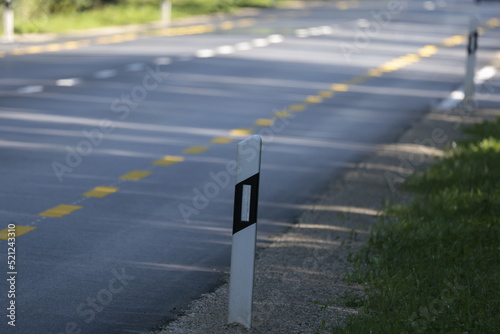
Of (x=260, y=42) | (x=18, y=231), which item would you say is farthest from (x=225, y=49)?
(x=18, y=231)

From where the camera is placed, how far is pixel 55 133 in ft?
45.8

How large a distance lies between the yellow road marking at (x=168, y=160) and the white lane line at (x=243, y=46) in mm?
16157

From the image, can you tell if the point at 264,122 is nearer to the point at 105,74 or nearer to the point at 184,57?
the point at 105,74

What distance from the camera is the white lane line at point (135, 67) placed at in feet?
73.0

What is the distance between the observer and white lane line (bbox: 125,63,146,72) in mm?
22247

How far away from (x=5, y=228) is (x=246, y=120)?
24.8 ft

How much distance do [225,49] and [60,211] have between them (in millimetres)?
19178

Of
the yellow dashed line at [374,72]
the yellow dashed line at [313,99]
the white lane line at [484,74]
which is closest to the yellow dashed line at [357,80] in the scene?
the yellow dashed line at [374,72]

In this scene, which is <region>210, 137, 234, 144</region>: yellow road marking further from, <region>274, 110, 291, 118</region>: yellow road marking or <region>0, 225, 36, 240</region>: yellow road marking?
<region>0, 225, 36, 240</region>: yellow road marking

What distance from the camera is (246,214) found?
6.25 m

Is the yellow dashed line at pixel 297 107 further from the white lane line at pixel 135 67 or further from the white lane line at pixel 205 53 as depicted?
the white lane line at pixel 205 53

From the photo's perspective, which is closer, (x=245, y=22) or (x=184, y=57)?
(x=184, y=57)

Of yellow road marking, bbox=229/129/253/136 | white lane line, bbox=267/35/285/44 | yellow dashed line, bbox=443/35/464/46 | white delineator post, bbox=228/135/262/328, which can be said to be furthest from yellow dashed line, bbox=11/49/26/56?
white delineator post, bbox=228/135/262/328

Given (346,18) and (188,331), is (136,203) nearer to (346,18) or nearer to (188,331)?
(188,331)
